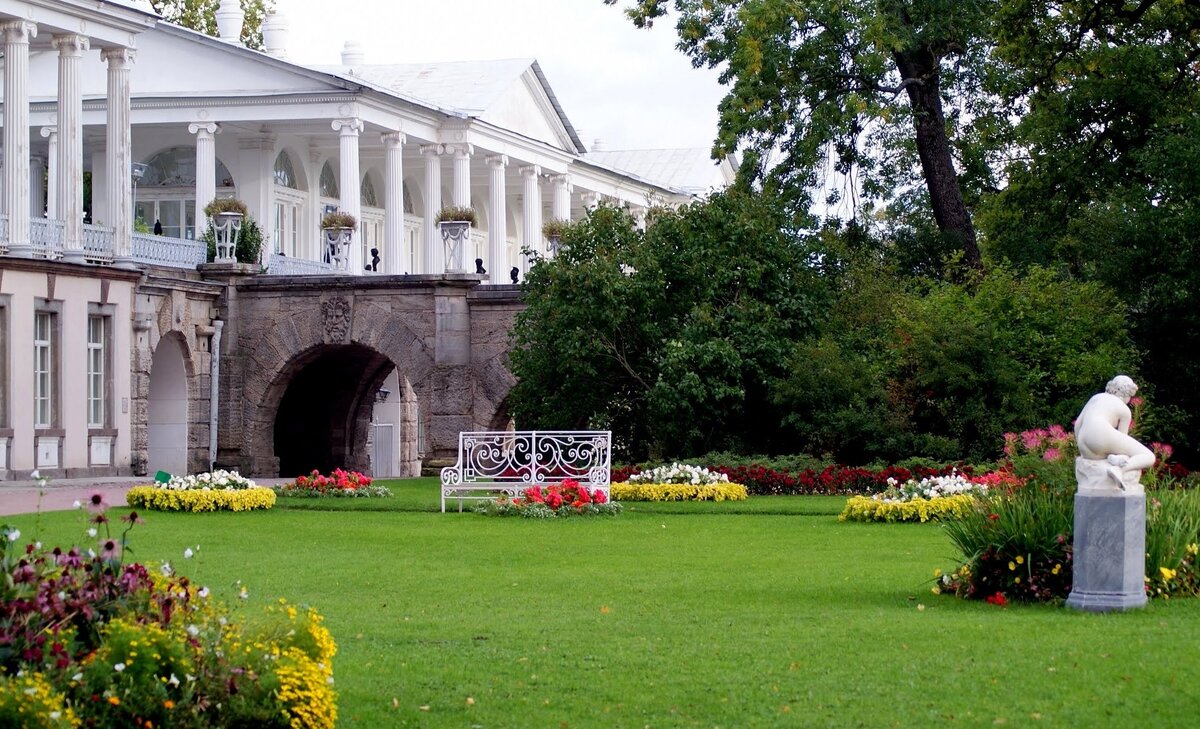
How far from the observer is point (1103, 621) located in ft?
35.1

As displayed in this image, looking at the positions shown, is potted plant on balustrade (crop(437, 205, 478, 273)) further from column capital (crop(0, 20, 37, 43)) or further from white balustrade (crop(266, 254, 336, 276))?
column capital (crop(0, 20, 37, 43))

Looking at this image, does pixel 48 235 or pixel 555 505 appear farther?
pixel 48 235

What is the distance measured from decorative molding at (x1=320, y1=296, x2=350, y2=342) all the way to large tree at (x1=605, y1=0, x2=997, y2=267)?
25.7 feet

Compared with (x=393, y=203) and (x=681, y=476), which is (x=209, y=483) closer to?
(x=681, y=476)

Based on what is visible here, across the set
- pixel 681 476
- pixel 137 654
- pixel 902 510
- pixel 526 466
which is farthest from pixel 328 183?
pixel 137 654

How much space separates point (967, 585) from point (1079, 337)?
51.2 feet

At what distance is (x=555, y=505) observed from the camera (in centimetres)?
2094

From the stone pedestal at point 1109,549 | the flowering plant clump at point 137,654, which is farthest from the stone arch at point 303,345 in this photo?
the flowering plant clump at point 137,654

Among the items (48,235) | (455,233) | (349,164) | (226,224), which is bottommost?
(48,235)

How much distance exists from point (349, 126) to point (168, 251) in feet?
28.2

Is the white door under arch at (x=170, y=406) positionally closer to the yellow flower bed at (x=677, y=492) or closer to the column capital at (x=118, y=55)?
the column capital at (x=118, y=55)

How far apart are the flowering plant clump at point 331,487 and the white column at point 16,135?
7.86 m

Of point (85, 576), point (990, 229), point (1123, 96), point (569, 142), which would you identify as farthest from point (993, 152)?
point (85, 576)

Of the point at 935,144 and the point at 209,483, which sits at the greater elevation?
the point at 935,144
